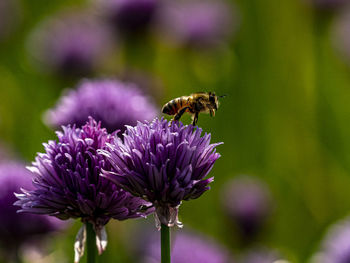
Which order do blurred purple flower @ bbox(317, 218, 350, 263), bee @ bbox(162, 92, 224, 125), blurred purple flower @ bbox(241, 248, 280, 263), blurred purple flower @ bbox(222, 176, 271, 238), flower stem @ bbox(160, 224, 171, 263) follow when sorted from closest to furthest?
1. flower stem @ bbox(160, 224, 171, 263)
2. bee @ bbox(162, 92, 224, 125)
3. blurred purple flower @ bbox(317, 218, 350, 263)
4. blurred purple flower @ bbox(241, 248, 280, 263)
5. blurred purple flower @ bbox(222, 176, 271, 238)

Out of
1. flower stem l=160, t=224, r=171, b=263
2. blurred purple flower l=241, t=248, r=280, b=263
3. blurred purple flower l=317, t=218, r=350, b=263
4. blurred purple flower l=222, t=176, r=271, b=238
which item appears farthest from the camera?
blurred purple flower l=222, t=176, r=271, b=238

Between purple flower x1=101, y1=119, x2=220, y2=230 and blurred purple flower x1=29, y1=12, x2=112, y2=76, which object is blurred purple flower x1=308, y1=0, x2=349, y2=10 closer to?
blurred purple flower x1=29, y1=12, x2=112, y2=76

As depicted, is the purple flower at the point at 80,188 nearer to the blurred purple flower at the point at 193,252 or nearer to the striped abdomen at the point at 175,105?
the striped abdomen at the point at 175,105

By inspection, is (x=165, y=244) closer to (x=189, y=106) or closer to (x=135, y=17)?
(x=189, y=106)

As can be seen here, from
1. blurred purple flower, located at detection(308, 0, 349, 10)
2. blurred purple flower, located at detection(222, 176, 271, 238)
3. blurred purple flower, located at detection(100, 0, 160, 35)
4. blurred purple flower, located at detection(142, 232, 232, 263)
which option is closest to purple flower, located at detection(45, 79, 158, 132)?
blurred purple flower, located at detection(142, 232, 232, 263)

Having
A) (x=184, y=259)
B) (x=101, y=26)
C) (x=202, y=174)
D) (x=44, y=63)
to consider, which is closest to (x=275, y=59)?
(x=101, y=26)

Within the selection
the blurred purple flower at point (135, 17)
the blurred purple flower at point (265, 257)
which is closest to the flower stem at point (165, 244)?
the blurred purple flower at point (265, 257)
